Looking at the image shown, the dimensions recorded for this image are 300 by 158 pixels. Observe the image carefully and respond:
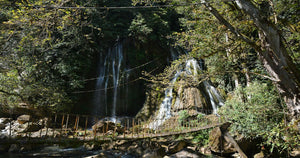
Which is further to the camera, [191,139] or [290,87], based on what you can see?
[191,139]

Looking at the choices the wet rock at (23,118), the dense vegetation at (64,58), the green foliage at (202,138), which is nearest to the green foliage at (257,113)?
the green foliage at (202,138)

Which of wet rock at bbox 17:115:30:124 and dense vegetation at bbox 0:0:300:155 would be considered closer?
dense vegetation at bbox 0:0:300:155

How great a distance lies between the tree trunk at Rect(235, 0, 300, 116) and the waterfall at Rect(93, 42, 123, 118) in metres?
10.8

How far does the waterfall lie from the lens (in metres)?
12.5

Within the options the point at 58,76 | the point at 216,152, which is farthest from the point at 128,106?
the point at 216,152

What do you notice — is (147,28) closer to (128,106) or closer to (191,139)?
(128,106)

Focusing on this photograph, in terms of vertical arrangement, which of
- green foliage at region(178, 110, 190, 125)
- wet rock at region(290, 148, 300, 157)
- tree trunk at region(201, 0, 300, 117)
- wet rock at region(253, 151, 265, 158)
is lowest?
wet rock at region(253, 151, 265, 158)

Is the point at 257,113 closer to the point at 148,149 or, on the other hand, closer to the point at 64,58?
the point at 148,149

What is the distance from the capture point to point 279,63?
294cm

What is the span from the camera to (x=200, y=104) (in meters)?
10.6

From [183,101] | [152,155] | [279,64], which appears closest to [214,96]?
[183,101]

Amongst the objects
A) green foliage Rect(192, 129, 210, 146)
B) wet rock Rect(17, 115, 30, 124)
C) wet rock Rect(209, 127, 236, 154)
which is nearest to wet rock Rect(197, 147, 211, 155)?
wet rock Rect(209, 127, 236, 154)

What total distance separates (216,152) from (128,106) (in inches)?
289

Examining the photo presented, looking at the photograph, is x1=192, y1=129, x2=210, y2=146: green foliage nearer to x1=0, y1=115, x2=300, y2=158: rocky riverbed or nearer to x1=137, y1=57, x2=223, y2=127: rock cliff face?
x1=0, y1=115, x2=300, y2=158: rocky riverbed
